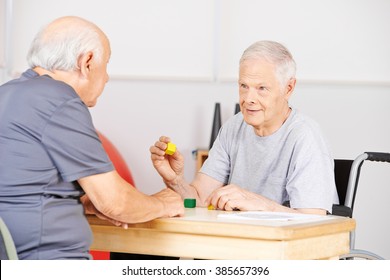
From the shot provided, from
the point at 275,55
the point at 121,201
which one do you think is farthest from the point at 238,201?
the point at 275,55

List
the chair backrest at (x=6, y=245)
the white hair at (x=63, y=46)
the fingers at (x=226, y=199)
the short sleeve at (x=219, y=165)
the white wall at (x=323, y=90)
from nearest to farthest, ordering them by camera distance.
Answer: the chair backrest at (x=6, y=245)
the white hair at (x=63, y=46)
the fingers at (x=226, y=199)
the short sleeve at (x=219, y=165)
the white wall at (x=323, y=90)

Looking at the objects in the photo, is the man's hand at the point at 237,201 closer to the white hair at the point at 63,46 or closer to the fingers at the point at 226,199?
the fingers at the point at 226,199

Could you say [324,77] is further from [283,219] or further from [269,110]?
[283,219]

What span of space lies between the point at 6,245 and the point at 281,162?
1.22 metres

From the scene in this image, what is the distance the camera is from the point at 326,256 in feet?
6.77

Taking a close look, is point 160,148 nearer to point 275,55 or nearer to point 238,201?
point 238,201

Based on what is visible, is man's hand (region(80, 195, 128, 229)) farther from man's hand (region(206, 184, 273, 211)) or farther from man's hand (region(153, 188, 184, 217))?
man's hand (region(206, 184, 273, 211))

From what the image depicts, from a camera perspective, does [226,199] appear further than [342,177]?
No

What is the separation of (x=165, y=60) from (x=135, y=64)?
21 centimetres

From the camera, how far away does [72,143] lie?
1.84m

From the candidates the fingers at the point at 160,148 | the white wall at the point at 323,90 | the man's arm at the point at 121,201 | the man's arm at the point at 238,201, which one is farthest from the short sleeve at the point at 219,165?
the white wall at the point at 323,90

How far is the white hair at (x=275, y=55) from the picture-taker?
106 inches

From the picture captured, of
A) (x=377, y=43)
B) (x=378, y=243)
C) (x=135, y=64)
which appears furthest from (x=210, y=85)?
(x=378, y=243)

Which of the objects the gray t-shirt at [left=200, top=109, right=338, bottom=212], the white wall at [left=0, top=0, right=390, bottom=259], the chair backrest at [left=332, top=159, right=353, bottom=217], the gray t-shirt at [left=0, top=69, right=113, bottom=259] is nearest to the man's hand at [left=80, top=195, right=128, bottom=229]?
the gray t-shirt at [left=0, top=69, right=113, bottom=259]
